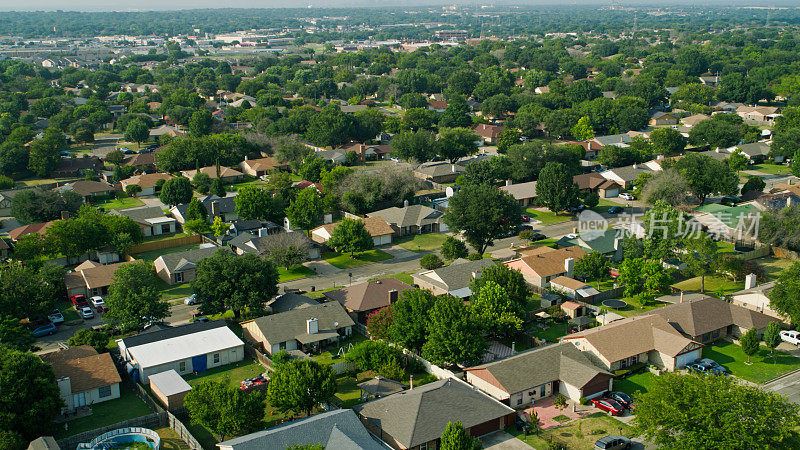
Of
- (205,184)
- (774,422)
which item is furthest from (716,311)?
(205,184)

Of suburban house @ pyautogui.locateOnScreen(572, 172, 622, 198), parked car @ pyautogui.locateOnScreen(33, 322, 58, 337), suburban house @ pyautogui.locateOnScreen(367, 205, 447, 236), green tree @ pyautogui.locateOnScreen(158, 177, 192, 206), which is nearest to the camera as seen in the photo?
parked car @ pyautogui.locateOnScreen(33, 322, 58, 337)

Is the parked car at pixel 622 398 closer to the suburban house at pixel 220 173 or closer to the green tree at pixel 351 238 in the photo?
the green tree at pixel 351 238

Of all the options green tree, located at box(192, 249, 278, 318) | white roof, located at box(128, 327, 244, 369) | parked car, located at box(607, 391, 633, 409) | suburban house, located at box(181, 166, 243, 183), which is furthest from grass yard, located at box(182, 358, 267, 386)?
suburban house, located at box(181, 166, 243, 183)

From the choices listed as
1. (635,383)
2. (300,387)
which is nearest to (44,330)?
(300,387)

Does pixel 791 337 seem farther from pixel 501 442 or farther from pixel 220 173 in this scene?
pixel 220 173

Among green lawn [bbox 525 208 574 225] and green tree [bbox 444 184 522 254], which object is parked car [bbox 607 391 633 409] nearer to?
green tree [bbox 444 184 522 254]

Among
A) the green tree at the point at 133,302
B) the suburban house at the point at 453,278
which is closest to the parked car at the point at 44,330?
the green tree at the point at 133,302
